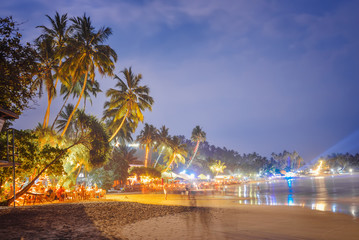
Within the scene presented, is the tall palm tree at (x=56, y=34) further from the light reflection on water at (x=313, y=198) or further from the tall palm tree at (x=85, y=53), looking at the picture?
the light reflection on water at (x=313, y=198)

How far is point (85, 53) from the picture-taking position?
83.6ft

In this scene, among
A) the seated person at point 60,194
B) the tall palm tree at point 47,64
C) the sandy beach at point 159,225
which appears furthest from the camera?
the tall palm tree at point 47,64

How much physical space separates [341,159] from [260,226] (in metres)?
209

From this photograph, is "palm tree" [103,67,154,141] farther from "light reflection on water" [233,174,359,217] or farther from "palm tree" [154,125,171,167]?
"palm tree" [154,125,171,167]

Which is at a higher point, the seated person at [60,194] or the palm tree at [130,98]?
the palm tree at [130,98]

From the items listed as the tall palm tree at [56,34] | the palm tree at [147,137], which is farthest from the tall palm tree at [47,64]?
the palm tree at [147,137]

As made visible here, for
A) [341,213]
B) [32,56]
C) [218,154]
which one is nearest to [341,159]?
[218,154]

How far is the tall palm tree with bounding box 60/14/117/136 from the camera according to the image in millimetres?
25047

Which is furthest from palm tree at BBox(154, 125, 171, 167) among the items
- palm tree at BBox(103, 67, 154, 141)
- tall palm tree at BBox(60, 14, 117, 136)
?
tall palm tree at BBox(60, 14, 117, 136)

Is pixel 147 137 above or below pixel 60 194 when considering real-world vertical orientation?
above

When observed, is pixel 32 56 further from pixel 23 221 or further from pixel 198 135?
pixel 198 135

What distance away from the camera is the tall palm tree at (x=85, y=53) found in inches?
986

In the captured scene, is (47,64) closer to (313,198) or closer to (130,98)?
(130,98)

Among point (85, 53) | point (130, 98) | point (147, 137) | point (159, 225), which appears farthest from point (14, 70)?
point (147, 137)
